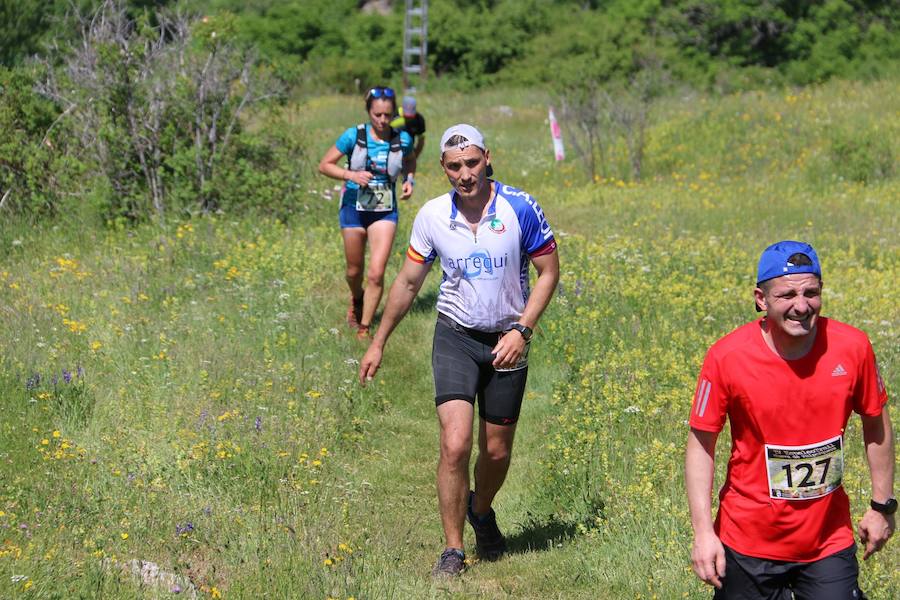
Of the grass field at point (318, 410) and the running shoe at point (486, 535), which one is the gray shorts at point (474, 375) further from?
the grass field at point (318, 410)

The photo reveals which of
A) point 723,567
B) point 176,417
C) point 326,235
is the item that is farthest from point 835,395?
point 326,235

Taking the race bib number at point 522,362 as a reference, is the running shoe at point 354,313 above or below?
below

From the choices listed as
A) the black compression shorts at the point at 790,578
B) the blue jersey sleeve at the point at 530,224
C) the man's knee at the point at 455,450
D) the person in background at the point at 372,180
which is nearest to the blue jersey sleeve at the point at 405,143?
the person in background at the point at 372,180

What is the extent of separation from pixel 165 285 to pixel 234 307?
842mm

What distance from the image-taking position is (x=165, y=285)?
34.7ft

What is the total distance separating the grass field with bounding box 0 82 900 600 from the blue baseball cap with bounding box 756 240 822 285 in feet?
6.19

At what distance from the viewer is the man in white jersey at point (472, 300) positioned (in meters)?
5.75

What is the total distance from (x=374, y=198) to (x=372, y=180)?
0.15 metres

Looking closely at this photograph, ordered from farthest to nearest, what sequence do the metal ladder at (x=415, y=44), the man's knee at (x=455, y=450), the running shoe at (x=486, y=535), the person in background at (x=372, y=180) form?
1. the metal ladder at (x=415, y=44)
2. the person in background at (x=372, y=180)
3. the running shoe at (x=486, y=535)
4. the man's knee at (x=455, y=450)

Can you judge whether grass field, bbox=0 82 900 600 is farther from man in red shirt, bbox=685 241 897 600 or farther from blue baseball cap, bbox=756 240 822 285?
blue baseball cap, bbox=756 240 822 285

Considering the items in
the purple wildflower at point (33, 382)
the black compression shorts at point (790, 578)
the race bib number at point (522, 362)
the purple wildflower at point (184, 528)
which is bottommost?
the purple wildflower at point (184, 528)

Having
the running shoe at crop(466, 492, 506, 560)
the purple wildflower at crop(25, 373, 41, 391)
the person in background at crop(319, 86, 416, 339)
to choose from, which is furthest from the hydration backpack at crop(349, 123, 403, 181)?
the running shoe at crop(466, 492, 506, 560)

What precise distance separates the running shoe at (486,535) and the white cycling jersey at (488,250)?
3.70 ft

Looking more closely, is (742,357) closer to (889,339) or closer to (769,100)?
(889,339)
